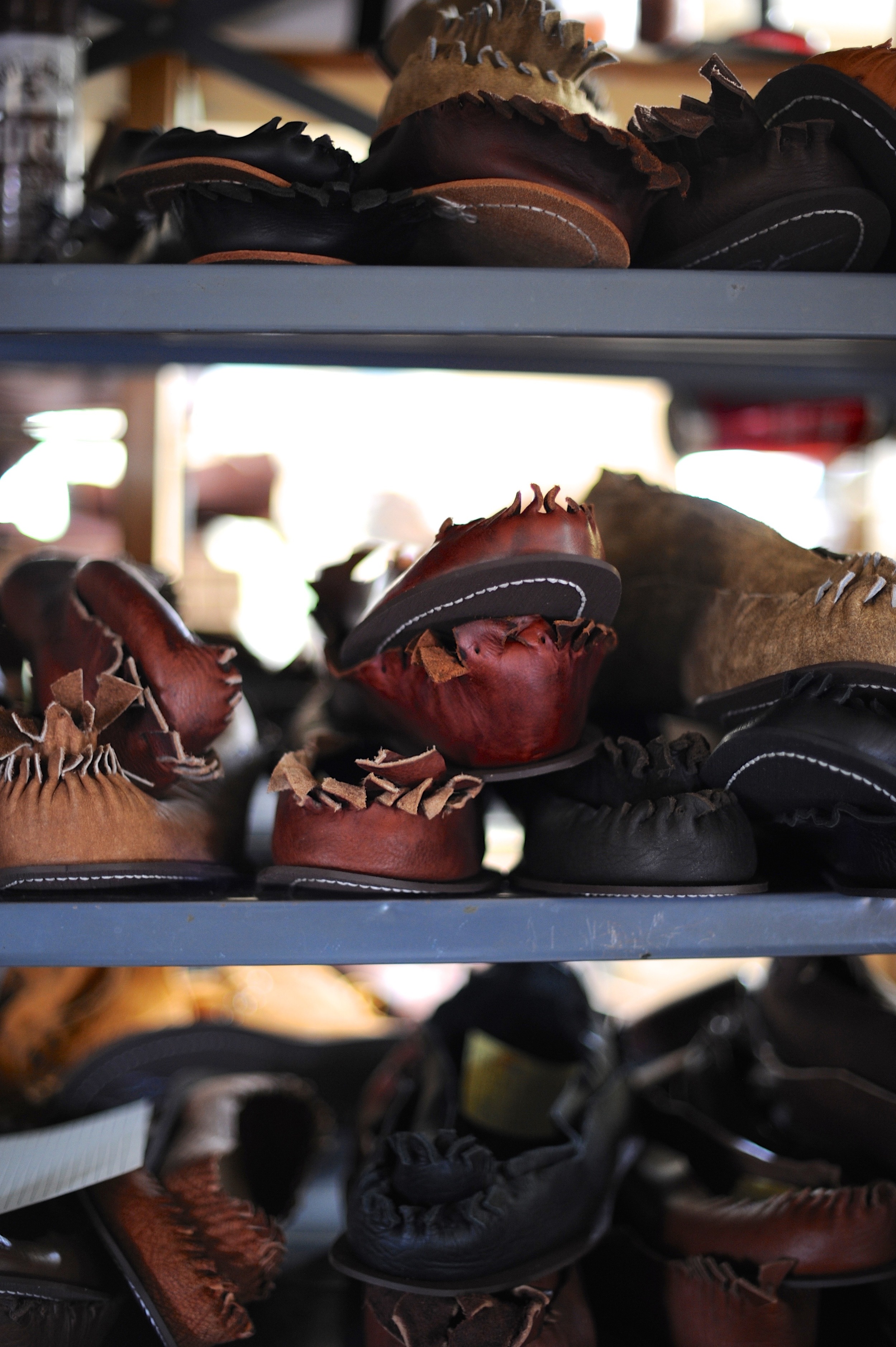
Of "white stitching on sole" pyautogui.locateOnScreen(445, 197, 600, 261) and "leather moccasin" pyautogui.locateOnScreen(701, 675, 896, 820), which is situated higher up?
"white stitching on sole" pyautogui.locateOnScreen(445, 197, 600, 261)

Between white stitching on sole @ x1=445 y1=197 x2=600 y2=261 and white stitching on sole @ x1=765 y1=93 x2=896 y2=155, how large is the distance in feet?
0.57

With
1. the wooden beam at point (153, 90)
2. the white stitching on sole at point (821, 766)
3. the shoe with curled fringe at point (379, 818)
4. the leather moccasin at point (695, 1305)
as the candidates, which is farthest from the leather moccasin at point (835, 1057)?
the wooden beam at point (153, 90)

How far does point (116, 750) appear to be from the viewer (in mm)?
702

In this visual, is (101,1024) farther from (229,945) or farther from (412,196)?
(412,196)

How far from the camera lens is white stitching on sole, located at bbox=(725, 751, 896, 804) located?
602 millimetres

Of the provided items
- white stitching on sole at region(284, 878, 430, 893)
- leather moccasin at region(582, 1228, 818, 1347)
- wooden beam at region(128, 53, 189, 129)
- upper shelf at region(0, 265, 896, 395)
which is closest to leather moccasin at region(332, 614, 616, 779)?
white stitching on sole at region(284, 878, 430, 893)

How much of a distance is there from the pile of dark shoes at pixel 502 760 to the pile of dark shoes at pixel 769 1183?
1.04ft

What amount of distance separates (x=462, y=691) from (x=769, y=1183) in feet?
1.96

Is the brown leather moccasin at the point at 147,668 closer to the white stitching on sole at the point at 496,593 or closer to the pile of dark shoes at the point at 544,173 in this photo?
the white stitching on sole at the point at 496,593

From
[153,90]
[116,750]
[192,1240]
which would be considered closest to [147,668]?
[116,750]

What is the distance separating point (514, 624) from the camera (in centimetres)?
65

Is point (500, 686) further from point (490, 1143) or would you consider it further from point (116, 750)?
point (490, 1143)

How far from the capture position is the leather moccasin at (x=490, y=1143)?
0.68 metres

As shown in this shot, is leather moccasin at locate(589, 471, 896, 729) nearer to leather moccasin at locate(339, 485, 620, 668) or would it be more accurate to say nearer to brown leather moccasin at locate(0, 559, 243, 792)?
leather moccasin at locate(339, 485, 620, 668)
